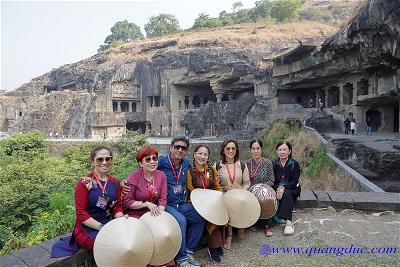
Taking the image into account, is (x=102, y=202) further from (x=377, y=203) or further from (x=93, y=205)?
(x=377, y=203)

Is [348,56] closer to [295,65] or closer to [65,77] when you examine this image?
[295,65]

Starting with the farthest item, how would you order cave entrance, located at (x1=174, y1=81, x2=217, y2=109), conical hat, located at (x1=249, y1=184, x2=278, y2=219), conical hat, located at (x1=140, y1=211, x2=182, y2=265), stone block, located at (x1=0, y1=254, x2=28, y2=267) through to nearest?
1. cave entrance, located at (x1=174, y1=81, x2=217, y2=109)
2. conical hat, located at (x1=249, y1=184, x2=278, y2=219)
3. conical hat, located at (x1=140, y1=211, x2=182, y2=265)
4. stone block, located at (x1=0, y1=254, x2=28, y2=267)

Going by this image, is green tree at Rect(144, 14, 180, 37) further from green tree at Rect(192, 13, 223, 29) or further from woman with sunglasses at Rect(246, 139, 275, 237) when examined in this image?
woman with sunglasses at Rect(246, 139, 275, 237)

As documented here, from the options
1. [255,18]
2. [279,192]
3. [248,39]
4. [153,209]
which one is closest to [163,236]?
[153,209]

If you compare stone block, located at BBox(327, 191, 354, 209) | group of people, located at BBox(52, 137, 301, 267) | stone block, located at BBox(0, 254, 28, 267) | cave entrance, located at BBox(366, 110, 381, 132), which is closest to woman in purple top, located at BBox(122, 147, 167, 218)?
group of people, located at BBox(52, 137, 301, 267)

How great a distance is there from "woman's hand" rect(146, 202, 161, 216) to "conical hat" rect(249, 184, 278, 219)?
1433 mm

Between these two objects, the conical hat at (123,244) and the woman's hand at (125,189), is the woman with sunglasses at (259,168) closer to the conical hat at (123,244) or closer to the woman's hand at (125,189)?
the woman's hand at (125,189)

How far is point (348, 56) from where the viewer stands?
18.8 metres

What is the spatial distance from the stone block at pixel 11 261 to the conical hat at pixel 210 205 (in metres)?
1.78

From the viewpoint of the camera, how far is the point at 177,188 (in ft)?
12.6

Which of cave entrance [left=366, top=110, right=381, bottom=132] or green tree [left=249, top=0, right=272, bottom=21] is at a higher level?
green tree [left=249, top=0, right=272, bottom=21]

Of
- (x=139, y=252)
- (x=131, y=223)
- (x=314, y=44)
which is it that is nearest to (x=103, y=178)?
(x=131, y=223)

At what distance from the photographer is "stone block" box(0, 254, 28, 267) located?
3.01 m

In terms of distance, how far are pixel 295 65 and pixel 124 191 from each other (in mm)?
23077
